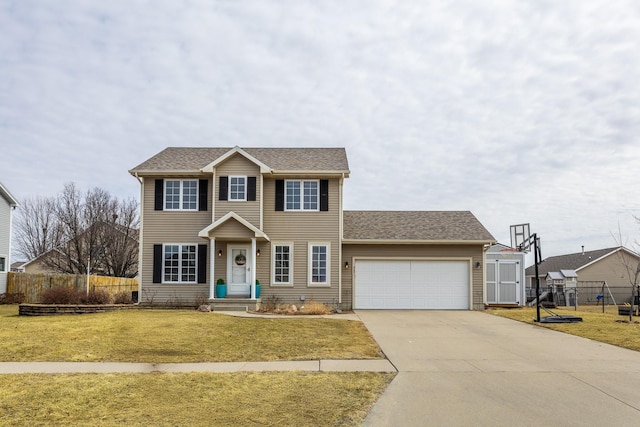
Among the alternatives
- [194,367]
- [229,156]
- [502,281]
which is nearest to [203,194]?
[229,156]

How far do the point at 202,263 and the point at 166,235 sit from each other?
1.90 meters

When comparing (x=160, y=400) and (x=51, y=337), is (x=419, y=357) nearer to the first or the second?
(x=160, y=400)

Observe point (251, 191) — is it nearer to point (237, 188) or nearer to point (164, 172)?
point (237, 188)

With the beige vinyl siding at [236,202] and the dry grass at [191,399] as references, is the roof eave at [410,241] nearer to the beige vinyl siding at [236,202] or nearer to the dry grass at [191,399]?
the beige vinyl siding at [236,202]

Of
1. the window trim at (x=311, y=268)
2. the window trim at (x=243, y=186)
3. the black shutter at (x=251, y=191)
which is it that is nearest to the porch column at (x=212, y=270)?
the window trim at (x=243, y=186)

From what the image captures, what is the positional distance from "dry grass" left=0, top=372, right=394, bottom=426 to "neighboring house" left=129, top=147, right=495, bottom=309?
42.6 feet

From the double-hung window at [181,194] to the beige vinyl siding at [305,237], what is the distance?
3.00 m

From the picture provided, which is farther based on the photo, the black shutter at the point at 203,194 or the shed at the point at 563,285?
the shed at the point at 563,285

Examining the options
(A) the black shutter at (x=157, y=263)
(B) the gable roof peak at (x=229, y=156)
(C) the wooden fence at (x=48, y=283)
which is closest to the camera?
(B) the gable roof peak at (x=229, y=156)

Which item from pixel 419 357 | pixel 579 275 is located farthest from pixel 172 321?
pixel 579 275

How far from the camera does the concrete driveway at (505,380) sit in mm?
6938

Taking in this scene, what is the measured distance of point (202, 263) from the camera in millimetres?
22797

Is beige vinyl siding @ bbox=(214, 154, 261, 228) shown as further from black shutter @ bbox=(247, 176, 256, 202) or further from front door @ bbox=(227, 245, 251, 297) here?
front door @ bbox=(227, 245, 251, 297)

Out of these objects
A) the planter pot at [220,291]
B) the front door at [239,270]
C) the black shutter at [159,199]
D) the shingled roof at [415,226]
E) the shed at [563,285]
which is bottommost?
the shed at [563,285]
